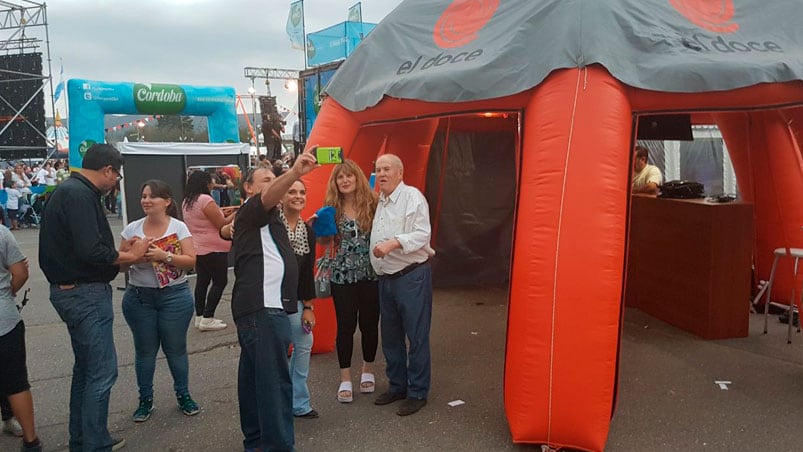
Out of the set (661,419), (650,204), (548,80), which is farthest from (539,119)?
(650,204)

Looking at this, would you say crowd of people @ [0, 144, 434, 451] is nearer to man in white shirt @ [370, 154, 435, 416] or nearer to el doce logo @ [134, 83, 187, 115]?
man in white shirt @ [370, 154, 435, 416]

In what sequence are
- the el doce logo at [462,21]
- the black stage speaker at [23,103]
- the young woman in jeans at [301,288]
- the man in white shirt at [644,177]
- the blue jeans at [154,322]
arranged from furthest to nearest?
the black stage speaker at [23,103] < the man in white shirt at [644,177] < the el doce logo at [462,21] < the blue jeans at [154,322] < the young woman in jeans at [301,288]

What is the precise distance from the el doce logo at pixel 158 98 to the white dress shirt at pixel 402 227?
26.8ft

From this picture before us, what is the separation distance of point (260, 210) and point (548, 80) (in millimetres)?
1858

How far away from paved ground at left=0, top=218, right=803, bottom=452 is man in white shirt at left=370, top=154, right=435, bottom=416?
354 mm

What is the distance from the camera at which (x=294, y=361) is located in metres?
3.86

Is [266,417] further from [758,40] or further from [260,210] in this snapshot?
[758,40]

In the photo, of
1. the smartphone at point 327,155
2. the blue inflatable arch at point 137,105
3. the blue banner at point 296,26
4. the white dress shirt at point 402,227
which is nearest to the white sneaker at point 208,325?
the white dress shirt at point 402,227

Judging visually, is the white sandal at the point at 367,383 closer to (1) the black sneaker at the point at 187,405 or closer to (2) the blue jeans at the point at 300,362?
(2) the blue jeans at the point at 300,362

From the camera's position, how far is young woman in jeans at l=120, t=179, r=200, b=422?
3783mm

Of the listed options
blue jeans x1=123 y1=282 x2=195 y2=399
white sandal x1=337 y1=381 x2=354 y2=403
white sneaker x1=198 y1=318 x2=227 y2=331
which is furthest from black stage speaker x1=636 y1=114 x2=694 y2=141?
blue jeans x1=123 y1=282 x2=195 y2=399

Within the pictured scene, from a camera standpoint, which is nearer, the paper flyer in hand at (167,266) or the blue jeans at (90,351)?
the blue jeans at (90,351)

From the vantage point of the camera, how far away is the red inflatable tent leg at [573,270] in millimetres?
3236

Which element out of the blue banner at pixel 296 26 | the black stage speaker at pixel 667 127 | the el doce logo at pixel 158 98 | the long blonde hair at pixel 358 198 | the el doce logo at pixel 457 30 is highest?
the blue banner at pixel 296 26
